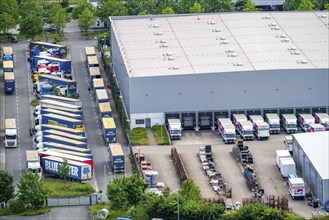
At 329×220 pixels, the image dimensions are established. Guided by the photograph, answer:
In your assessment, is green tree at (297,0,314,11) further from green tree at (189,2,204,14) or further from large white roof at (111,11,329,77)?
large white roof at (111,11,329,77)

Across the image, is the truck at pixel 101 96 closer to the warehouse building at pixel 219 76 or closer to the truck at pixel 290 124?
the warehouse building at pixel 219 76

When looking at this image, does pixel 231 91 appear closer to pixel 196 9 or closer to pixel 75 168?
pixel 75 168

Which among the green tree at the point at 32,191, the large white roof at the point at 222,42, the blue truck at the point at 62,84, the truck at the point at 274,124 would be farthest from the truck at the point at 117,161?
the blue truck at the point at 62,84

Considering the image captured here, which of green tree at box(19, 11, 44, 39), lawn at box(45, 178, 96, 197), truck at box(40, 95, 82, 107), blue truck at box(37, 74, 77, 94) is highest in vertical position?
green tree at box(19, 11, 44, 39)

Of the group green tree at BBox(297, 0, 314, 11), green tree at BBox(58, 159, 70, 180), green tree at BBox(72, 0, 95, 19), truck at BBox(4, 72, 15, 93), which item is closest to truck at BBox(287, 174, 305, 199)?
green tree at BBox(58, 159, 70, 180)

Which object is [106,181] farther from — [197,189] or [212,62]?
[212,62]

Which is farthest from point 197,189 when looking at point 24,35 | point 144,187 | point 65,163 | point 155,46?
point 24,35
